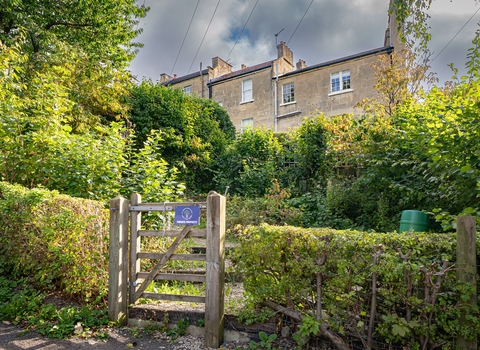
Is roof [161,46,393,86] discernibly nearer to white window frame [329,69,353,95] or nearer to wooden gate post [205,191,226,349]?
white window frame [329,69,353,95]

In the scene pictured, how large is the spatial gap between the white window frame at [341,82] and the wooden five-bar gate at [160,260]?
17228 millimetres

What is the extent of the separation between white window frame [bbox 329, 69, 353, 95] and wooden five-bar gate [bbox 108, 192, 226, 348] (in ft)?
56.5

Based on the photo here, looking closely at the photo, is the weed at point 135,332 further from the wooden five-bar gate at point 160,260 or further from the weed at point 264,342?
the weed at point 264,342

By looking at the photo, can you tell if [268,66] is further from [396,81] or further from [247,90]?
[396,81]

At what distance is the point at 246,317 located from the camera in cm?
366

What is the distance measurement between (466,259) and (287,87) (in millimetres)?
19539

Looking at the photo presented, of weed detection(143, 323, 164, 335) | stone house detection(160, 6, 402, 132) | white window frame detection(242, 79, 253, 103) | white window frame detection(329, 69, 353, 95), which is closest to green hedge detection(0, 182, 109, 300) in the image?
weed detection(143, 323, 164, 335)

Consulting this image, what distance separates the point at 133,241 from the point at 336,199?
5242mm

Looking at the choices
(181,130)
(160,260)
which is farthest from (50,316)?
(181,130)

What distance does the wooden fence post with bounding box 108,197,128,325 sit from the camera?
13.4 feet

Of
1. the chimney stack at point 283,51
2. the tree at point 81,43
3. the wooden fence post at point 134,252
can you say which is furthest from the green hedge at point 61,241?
the chimney stack at point 283,51

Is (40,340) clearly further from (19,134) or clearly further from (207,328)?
(19,134)

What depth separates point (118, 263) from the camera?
4141 mm

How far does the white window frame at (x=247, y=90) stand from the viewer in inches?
881
